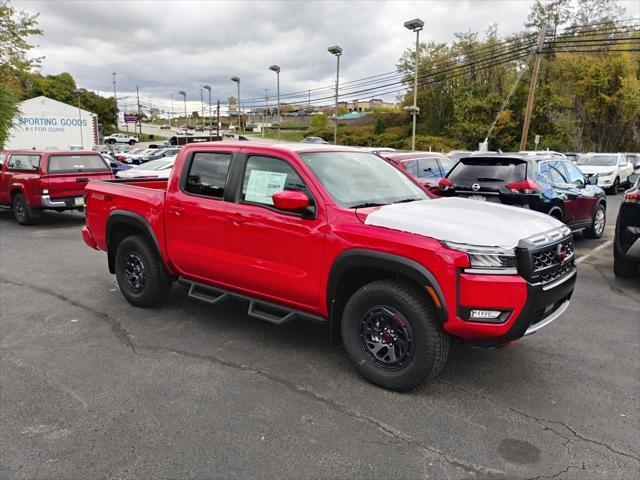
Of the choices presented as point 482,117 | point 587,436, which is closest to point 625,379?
point 587,436

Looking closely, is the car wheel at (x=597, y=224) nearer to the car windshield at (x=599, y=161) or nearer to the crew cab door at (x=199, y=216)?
the crew cab door at (x=199, y=216)

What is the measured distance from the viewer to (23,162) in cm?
1199

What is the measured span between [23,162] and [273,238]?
34.1ft

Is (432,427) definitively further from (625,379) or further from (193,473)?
(625,379)

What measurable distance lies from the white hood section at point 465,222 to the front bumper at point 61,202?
9885mm

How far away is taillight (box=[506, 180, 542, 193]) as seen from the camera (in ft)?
25.8

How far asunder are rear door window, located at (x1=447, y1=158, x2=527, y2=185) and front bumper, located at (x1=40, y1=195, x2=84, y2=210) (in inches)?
331

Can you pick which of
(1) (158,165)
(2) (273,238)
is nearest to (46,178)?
(1) (158,165)

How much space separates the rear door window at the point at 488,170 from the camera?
318 inches

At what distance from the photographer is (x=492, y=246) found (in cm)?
331

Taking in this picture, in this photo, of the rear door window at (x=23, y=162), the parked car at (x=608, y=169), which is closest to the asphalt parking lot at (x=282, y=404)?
the rear door window at (x=23, y=162)

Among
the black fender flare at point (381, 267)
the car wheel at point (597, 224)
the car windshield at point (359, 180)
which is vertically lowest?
the car wheel at point (597, 224)

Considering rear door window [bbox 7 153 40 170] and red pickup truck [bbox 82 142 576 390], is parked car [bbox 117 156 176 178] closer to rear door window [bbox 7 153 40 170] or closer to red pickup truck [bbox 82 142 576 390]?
rear door window [bbox 7 153 40 170]

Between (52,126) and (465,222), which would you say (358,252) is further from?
(52,126)
